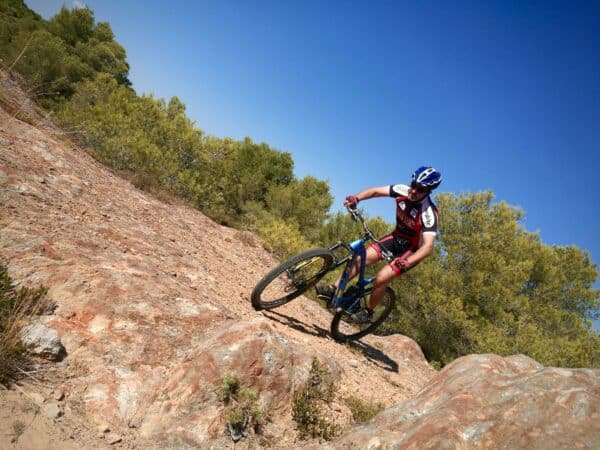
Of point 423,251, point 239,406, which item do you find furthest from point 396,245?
point 239,406

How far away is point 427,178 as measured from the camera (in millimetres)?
5461

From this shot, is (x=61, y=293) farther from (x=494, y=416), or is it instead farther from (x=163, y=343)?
(x=494, y=416)

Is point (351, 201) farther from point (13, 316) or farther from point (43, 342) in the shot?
point (13, 316)

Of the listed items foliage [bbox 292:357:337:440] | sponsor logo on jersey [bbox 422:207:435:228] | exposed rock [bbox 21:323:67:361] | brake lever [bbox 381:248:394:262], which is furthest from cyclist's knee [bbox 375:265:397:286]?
exposed rock [bbox 21:323:67:361]

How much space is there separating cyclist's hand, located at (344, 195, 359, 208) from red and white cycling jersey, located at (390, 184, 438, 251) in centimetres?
67

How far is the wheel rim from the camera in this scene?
5.73 metres

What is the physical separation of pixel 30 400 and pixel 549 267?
22.2 metres

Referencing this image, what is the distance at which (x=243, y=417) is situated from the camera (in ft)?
10.9

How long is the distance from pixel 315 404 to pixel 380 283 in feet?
8.36

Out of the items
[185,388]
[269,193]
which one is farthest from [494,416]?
[269,193]

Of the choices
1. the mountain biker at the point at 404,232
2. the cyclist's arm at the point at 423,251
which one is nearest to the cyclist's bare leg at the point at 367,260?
the mountain biker at the point at 404,232

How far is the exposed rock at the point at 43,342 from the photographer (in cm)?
316

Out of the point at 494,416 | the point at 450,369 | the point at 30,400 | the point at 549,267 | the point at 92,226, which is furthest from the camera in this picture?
the point at 549,267

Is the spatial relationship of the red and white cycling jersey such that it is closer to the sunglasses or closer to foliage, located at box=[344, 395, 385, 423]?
the sunglasses
